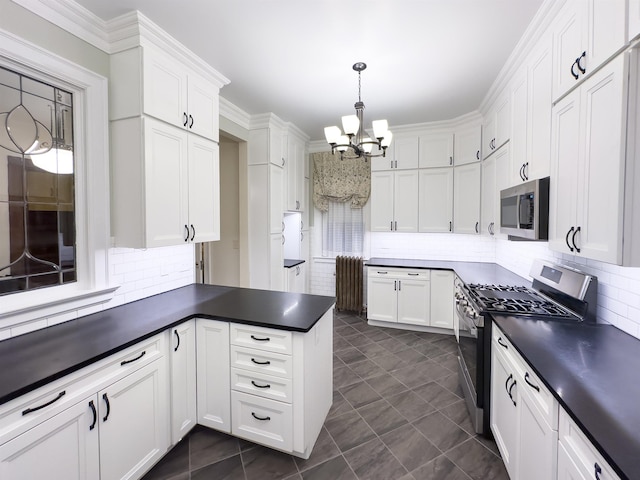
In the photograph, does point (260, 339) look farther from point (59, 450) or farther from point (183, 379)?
point (59, 450)

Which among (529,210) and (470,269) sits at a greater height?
(529,210)

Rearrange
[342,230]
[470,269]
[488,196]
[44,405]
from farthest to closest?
[342,230] < [470,269] < [488,196] < [44,405]

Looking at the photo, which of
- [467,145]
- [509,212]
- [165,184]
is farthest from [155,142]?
[467,145]

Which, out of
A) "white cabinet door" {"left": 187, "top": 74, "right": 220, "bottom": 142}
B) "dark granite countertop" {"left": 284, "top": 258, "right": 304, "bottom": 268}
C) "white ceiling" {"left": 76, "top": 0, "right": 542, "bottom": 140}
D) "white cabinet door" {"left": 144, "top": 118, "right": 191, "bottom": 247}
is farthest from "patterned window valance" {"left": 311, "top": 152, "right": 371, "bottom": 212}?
"white cabinet door" {"left": 144, "top": 118, "right": 191, "bottom": 247}

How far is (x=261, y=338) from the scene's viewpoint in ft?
6.03

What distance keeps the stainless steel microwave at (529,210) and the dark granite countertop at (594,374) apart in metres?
0.58

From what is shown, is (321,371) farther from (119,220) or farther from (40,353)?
(119,220)

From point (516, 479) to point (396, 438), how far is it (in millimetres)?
744

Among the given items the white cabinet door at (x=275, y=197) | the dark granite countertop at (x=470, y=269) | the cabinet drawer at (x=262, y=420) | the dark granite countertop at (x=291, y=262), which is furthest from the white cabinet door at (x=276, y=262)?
the cabinet drawer at (x=262, y=420)

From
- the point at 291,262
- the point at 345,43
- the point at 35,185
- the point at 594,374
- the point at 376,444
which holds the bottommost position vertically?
the point at 376,444

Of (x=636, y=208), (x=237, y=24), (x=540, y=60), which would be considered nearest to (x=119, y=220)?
(x=237, y=24)

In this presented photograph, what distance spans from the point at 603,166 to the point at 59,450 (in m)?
2.61

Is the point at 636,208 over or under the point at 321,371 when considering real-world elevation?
over

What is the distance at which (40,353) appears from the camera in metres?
1.41
